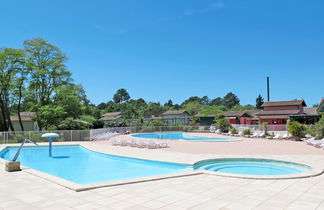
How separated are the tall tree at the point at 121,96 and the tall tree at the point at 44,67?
100805mm

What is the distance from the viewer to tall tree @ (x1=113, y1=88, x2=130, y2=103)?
129500mm

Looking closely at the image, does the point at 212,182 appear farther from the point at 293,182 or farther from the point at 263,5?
the point at 263,5

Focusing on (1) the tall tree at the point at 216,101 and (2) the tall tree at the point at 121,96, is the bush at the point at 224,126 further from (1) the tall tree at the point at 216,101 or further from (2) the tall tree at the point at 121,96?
(2) the tall tree at the point at 121,96

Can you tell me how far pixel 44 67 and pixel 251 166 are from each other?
26.2 metres

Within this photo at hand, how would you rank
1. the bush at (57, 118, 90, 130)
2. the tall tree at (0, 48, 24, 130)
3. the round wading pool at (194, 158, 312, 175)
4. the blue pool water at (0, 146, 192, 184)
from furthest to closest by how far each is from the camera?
1. the tall tree at (0, 48, 24, 130)
2. the bush at (57, 118, 90, 130)
3. the round wading pool at (194, 158, 312, 175)
4. the blue pool water at (0, 146, 192, 184)

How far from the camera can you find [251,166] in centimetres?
1015

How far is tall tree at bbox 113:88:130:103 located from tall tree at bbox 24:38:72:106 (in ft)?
A: 331

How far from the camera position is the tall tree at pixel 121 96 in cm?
12950

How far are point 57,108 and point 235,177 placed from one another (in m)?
22.8

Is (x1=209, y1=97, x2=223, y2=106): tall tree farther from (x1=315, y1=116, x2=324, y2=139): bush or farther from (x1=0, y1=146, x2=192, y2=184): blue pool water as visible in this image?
(x1=0, y1=146, x2=192, y2=184): blue pool water

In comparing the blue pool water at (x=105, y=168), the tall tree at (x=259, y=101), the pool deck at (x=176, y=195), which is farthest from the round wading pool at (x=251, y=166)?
the tall tree at (x=259, y=101)

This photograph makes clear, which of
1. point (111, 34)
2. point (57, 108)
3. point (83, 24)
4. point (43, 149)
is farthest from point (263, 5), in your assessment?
point (57, 108)

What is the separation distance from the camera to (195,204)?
452cm

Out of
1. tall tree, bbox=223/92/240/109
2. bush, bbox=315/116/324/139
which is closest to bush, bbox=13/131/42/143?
bush, bbox=315/116/324/139
